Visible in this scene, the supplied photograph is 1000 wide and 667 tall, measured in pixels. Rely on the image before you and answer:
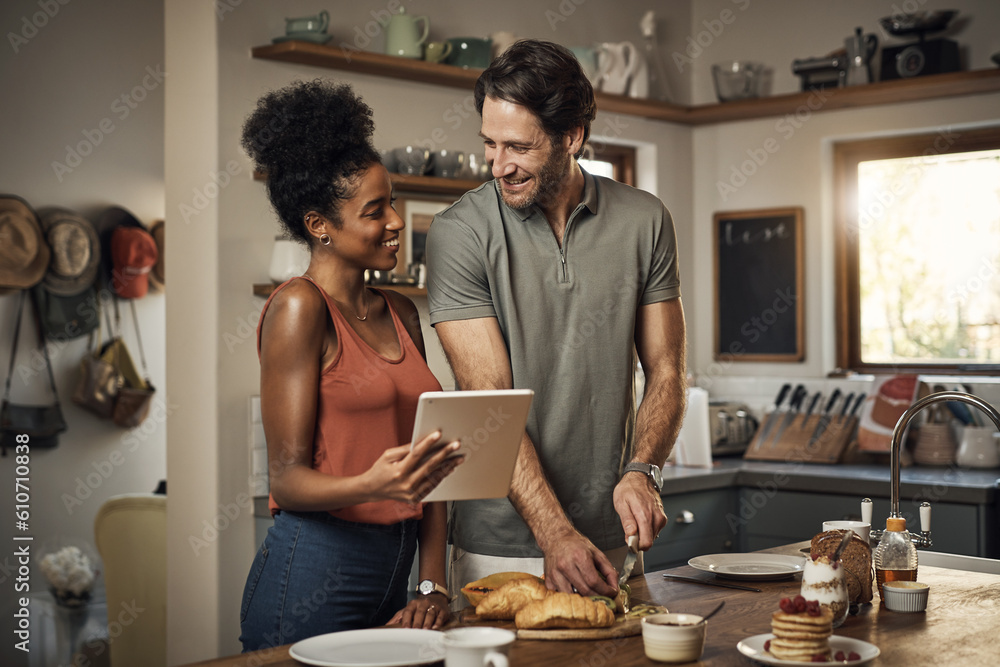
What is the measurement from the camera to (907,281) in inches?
176

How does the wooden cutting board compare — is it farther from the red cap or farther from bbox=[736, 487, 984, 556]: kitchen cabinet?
the red cap

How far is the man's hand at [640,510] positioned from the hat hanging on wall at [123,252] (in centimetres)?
428

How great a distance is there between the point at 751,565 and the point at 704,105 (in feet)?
10.0

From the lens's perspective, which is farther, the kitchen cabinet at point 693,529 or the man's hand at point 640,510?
the kitchen cabinet at point 693,529

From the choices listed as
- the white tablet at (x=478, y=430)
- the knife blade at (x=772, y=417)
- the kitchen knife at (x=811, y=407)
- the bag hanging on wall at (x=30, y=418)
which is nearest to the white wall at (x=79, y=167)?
the bag hanging on wall at (x=30, y=418)

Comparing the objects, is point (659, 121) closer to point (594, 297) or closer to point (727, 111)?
point (727, 111)

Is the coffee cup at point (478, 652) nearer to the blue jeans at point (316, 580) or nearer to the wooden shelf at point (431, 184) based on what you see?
the blue jeans at point (316, 580)

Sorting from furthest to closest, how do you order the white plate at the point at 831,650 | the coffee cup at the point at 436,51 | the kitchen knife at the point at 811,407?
the kitchen knife at the point at 811,407 < the coffee cup at the point at 436,51 < the white plate at the point at 831,650

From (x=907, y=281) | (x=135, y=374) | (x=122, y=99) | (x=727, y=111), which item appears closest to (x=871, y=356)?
(x=907, y=281)

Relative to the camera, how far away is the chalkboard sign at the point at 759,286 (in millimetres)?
4645

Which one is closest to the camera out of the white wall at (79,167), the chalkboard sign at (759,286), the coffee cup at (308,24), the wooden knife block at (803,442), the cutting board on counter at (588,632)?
the cutting board on counter at (588,632)

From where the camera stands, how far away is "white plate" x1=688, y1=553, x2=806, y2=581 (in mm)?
1987

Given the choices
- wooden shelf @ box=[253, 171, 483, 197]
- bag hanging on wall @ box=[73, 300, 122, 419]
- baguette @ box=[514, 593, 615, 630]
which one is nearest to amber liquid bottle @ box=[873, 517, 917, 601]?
baguette @ box=[514, 593, 615, 630]

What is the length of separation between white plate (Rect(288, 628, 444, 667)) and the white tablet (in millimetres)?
199
